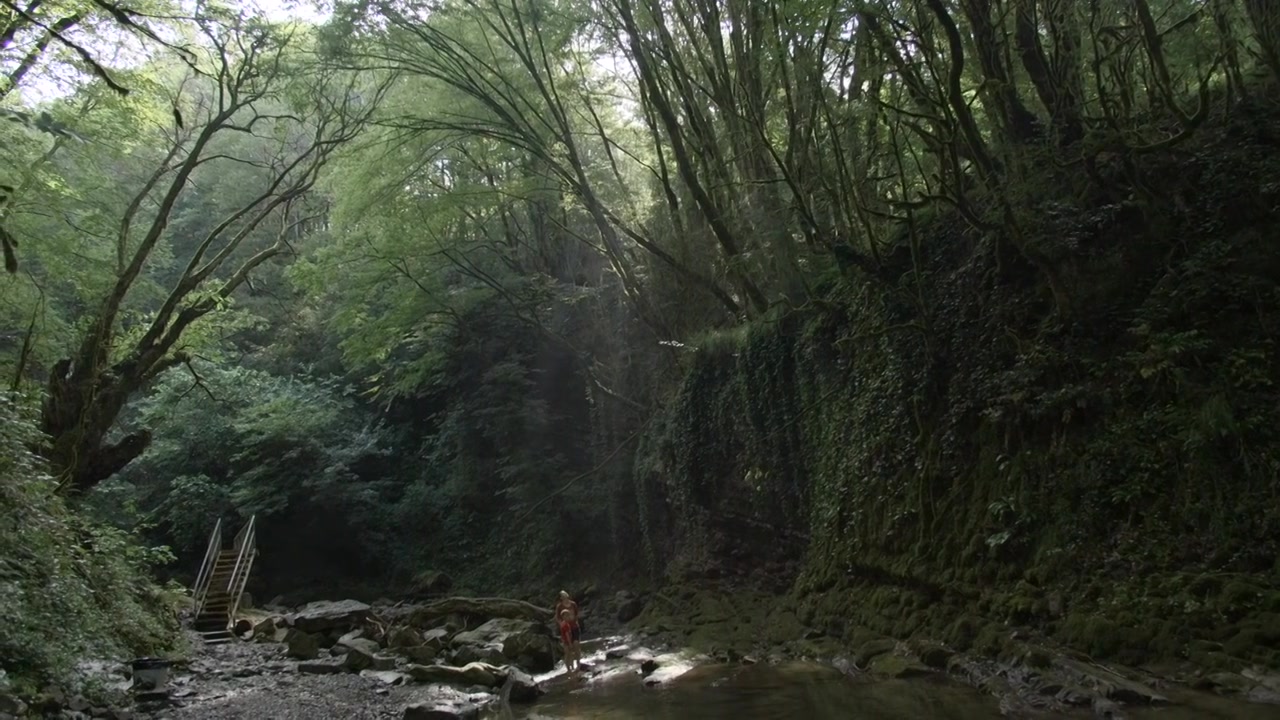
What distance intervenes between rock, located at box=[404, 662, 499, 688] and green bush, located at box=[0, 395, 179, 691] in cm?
345

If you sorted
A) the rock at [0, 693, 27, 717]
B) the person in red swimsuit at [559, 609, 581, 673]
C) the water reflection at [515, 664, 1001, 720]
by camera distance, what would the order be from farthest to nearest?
the person in red swimsuit at [559, 609, 581, 673], the water reflection at [515, 664, 1001, 720], the rock at [0, 693, 27, 717]

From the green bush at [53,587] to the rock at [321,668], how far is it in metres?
1.87

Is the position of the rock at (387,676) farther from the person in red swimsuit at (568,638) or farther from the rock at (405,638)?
the person in red swimsuit at (568,638)

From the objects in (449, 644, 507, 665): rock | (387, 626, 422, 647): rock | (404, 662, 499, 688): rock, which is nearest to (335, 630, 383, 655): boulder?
(387, 626, 422, 647): rock

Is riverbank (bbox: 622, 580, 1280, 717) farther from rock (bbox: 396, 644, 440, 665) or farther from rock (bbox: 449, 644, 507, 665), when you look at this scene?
rock (bbox: 396, 644, 440, 665)

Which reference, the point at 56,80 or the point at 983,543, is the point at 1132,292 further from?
the point at 56,80

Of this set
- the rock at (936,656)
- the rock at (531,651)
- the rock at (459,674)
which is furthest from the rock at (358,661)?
the rock at (936,656)

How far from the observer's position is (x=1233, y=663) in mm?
5480

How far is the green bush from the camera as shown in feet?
22.5

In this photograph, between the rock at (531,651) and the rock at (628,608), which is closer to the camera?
the rock at (531,651)

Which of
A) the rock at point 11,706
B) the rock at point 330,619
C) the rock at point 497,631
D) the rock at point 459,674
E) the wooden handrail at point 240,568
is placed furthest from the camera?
the wooden handrail at point 240,568

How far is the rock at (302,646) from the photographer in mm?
12789

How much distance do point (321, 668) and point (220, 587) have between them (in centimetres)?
778

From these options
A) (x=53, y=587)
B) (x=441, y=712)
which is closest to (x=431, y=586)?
(x=53, y=587)
